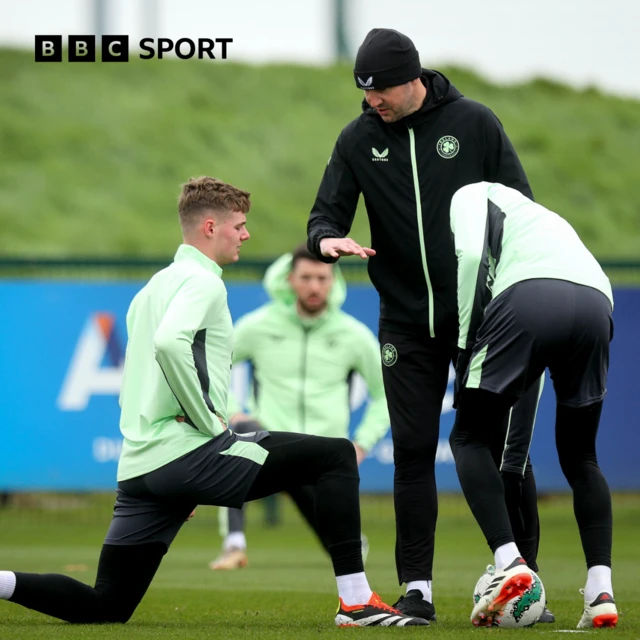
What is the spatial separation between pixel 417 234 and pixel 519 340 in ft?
3.46

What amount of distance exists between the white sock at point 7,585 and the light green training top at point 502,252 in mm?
2049

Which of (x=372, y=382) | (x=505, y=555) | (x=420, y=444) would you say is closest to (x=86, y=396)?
(x=372, y=382)

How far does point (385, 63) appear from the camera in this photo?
19.7ft

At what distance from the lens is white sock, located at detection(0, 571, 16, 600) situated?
5.44 meters

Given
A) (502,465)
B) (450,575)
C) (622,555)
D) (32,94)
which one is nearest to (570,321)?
(502,465)

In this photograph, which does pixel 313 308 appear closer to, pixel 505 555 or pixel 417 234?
pixel 417 234

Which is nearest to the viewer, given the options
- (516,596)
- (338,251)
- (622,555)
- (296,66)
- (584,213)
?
(516,596)

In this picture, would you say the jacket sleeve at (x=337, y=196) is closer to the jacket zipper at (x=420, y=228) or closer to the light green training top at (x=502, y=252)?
the jacket zipper at (x=420, y=228)

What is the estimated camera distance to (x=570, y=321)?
531 centimetres

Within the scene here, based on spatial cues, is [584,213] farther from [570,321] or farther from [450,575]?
[570,321]

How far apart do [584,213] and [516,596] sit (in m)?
23.8

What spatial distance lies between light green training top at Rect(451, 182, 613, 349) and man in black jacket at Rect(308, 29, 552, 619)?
1.99ft

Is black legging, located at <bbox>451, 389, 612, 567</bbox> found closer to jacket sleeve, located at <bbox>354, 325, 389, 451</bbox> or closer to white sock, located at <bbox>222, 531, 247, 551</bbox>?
jacket sleeve, located at <bbox>354, 325, 389, 451</bbox>

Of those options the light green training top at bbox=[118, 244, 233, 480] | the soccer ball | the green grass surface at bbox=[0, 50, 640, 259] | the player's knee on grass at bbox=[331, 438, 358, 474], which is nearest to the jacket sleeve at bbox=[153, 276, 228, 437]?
the light green training top at bbox=[118, 244, 233, 480]
